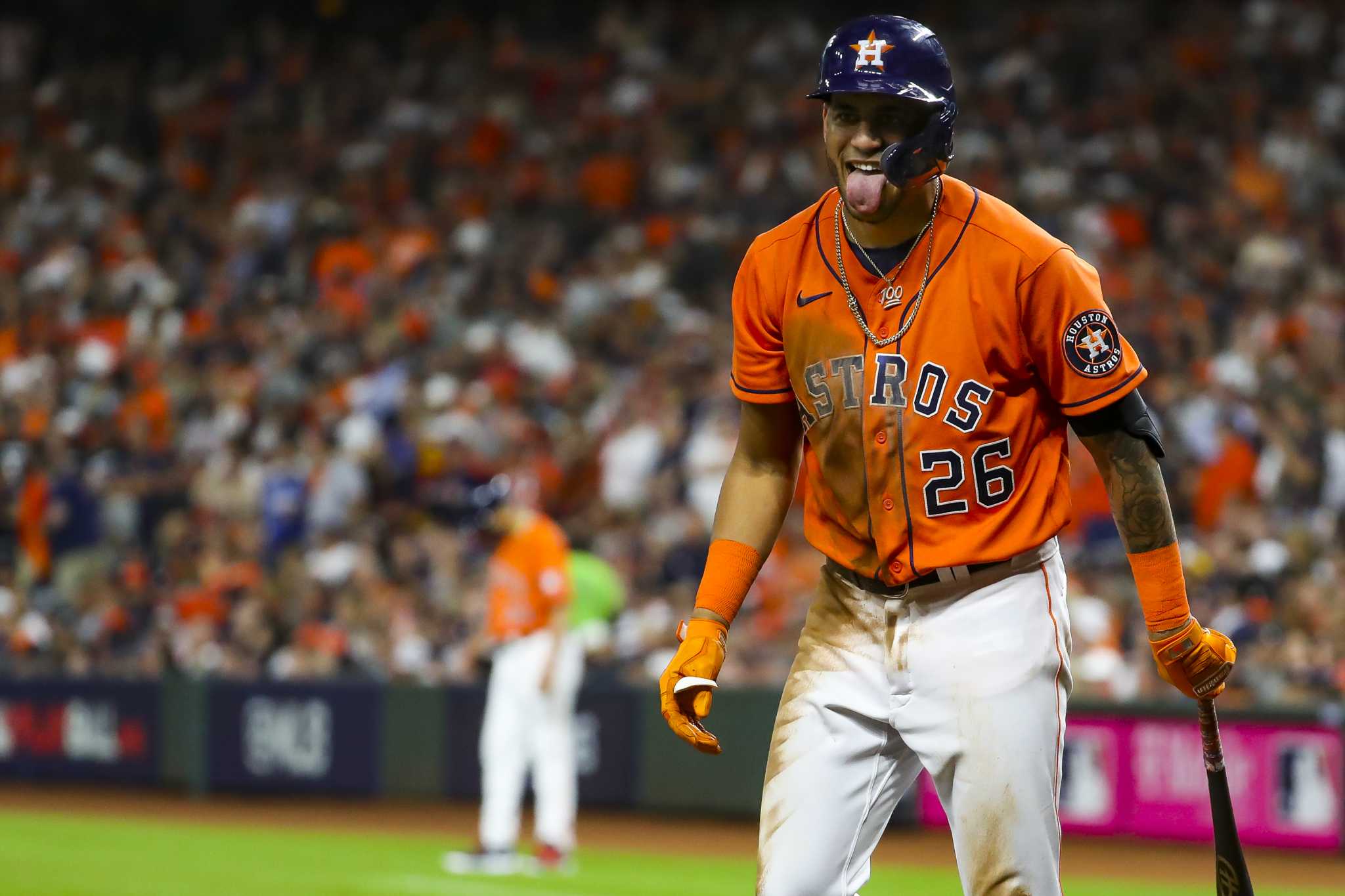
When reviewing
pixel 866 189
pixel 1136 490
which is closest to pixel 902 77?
pixel 866 189

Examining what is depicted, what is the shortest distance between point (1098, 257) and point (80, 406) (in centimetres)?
878

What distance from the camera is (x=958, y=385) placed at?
3.74m

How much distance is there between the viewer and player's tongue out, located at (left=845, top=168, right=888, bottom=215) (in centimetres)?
372

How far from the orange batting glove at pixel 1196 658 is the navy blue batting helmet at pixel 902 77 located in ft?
3.47

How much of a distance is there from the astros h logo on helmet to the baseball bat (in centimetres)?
151

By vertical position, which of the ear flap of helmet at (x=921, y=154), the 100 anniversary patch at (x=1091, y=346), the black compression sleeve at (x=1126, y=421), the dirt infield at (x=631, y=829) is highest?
the ear flap of helmet at (x=921, y=154)

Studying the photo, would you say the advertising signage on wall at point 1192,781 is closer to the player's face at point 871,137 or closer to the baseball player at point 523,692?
the baseball player at point 523,692

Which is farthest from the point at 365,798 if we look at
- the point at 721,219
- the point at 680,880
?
the point at 721,219

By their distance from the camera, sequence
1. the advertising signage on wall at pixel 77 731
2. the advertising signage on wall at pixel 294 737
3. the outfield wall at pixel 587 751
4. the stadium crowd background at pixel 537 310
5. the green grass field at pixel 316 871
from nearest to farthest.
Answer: the green grass field at pixel 316 871, the outfield wall at pixel 587 751, the stadium crowd background at pixel 537 310, the advertising signage on wall at pixel 294 737, the advertising signage on wall at pixel 77 731

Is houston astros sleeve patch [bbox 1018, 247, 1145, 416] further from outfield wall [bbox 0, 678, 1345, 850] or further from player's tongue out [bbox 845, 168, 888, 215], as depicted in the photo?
outfield wall [bbox 0, 678, 1345, 850]

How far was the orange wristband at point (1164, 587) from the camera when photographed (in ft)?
12.4

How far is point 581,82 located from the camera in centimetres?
1883

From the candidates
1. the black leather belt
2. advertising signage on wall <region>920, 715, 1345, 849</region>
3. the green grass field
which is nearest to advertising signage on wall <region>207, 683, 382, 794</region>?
the green grass field

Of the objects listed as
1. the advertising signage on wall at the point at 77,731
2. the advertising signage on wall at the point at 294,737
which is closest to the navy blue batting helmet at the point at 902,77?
the advertising signage on wall at the point at 294,737
